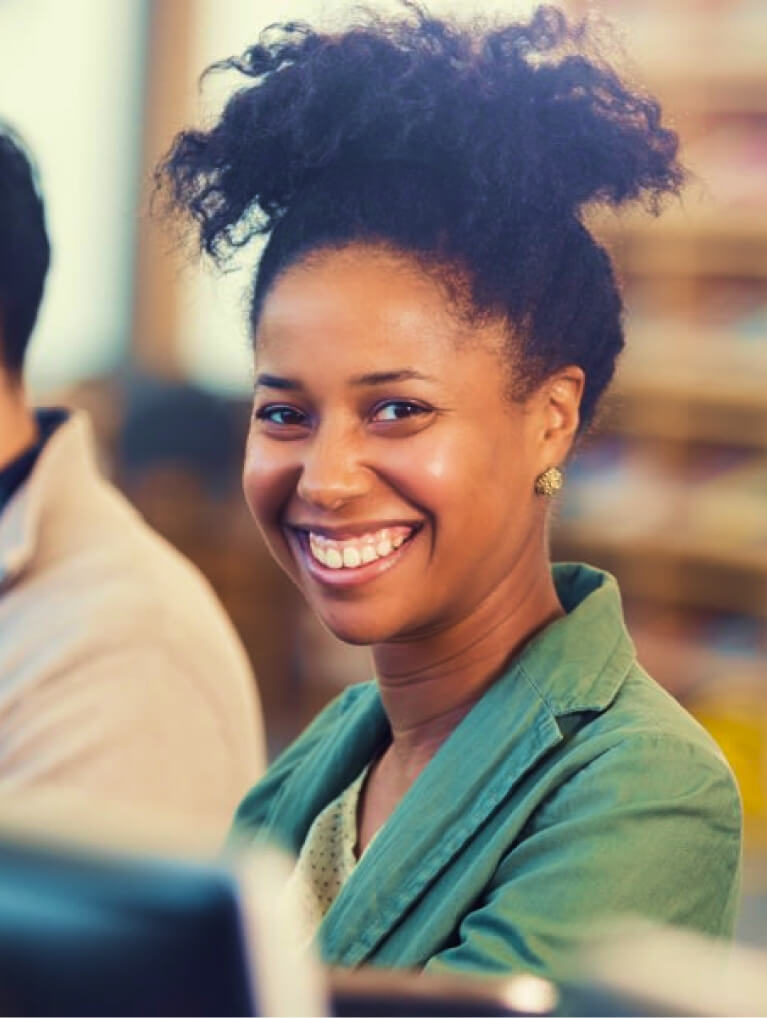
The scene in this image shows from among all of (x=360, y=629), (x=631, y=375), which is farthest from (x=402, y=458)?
(x=631, y=375)

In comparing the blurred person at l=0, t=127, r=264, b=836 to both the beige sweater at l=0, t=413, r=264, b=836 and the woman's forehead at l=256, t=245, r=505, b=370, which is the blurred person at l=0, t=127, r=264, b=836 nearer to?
the beige sweater at l=0, t=413, r=264, b=836

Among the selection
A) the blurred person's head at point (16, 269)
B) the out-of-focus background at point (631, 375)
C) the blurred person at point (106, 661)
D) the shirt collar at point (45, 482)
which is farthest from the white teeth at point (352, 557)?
the out-of-focus background at point (631, 375)

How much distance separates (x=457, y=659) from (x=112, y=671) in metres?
0.51

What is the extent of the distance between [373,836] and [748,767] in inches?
141

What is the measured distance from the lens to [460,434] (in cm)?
115

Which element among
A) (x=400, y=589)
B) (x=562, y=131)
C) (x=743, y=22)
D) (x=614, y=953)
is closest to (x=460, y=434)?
(x=400, y=589)

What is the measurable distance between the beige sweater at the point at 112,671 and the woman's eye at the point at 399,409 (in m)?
0.57

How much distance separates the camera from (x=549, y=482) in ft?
4.02

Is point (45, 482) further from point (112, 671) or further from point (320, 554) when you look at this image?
point (320, 554)

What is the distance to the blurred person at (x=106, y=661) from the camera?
1.61m

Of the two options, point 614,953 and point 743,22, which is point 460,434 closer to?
point 614,953

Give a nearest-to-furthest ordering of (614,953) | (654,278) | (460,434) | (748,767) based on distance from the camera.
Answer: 1. (614,953)
2. (460,434)
3. (748,767)
4. (654,278)

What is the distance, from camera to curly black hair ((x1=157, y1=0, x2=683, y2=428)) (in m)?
1.16

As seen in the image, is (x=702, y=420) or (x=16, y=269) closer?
(x=16, y=269)
